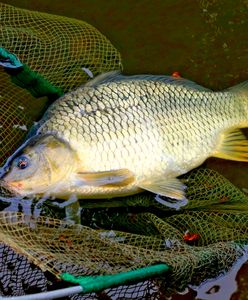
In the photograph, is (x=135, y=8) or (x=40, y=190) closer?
(x=40, y=190)

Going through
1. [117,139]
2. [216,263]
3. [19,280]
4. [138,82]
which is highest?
[138,82]

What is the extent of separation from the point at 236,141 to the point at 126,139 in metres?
0.65

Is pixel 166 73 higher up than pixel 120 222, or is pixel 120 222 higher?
pixel 166 73

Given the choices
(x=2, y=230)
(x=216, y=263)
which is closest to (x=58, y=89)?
(x=2, y=230)

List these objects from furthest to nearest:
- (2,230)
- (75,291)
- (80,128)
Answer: (80,128), (2,230), (75,291)

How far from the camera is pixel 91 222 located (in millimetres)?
3236

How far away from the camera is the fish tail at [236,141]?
11.2 ft

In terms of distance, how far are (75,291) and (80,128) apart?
970 millimetres

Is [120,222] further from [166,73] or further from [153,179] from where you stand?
[166,73]

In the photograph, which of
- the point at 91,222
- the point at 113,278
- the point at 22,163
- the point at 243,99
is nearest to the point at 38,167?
the point at 22,163

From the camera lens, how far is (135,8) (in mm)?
4156

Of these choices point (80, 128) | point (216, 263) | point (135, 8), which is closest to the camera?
point (216, 263)

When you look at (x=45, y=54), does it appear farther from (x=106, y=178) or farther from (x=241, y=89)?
(x=241, y=89)

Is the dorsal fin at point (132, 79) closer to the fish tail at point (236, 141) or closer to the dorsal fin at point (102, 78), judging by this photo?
the dorsal fin at point (102, 78)
